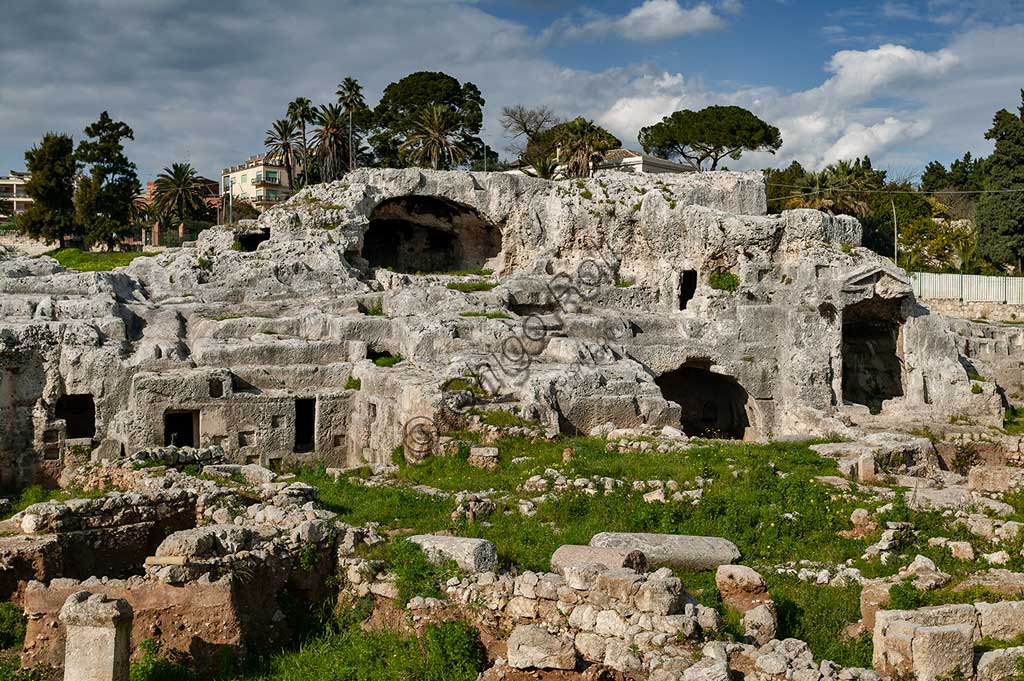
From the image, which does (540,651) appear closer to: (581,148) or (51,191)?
(581,148)

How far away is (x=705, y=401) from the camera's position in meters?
26.6

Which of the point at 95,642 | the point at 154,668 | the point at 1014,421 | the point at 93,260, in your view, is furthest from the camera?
the point at 93,260

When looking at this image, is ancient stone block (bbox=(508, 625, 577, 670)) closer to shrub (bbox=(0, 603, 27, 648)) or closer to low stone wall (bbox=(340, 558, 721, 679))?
low stone wall (bbox=(340, 558, 721, 679))

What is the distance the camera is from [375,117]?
52.1 meters

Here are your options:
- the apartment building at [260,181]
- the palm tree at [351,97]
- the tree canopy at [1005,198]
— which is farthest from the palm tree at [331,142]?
the tree canopy at [1005,198]

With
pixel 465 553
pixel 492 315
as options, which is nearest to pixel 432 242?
pixel 492 315

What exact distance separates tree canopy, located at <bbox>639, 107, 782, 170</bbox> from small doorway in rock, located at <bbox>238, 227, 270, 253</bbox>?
2615 cm

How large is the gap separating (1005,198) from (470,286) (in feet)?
92.8

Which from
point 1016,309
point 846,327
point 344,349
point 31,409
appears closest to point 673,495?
point 344,349

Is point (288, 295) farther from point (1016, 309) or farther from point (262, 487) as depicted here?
point (1016, 309)

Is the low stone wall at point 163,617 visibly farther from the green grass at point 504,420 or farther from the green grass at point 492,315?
the green grass at point 492,315

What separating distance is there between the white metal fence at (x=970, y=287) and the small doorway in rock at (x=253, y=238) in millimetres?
25956

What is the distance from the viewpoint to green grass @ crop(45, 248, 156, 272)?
31636mm

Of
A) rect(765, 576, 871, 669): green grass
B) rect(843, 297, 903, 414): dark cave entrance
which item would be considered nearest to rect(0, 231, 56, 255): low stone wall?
rect(843, 297, 903, 414): dark cave entrance
